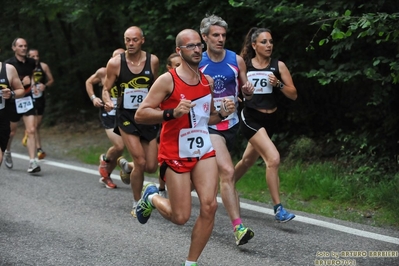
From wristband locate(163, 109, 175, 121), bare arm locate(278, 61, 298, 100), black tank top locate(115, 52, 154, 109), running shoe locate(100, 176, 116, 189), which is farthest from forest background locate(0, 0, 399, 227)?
running shoe locate(100, 176, 116, 189)

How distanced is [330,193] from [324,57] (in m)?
2.50

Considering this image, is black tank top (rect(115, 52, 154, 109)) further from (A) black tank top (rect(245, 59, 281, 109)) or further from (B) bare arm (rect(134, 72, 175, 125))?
(B) bare arm (rect(134, 72, 175, 125))

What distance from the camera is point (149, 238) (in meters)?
6.89

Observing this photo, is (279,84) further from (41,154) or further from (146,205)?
(41,154)

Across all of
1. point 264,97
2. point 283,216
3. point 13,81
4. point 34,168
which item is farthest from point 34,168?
point 283,216

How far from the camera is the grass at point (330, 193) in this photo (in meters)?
7.85

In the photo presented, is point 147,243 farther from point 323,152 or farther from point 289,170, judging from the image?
point 323,152

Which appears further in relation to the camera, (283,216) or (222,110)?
(283,216)

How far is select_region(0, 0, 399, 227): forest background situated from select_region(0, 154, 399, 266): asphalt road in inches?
53.3

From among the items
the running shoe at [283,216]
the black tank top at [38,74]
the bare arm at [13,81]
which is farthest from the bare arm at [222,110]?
the black tank top at [38,74]

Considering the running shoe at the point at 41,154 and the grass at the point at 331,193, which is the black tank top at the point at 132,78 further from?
the running shoe at the point at 41,154

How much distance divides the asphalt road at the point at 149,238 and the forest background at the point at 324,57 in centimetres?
135

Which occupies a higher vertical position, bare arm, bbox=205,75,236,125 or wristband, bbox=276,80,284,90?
bare arm, bbox=205,75,236,125

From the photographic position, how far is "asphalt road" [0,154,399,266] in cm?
613
